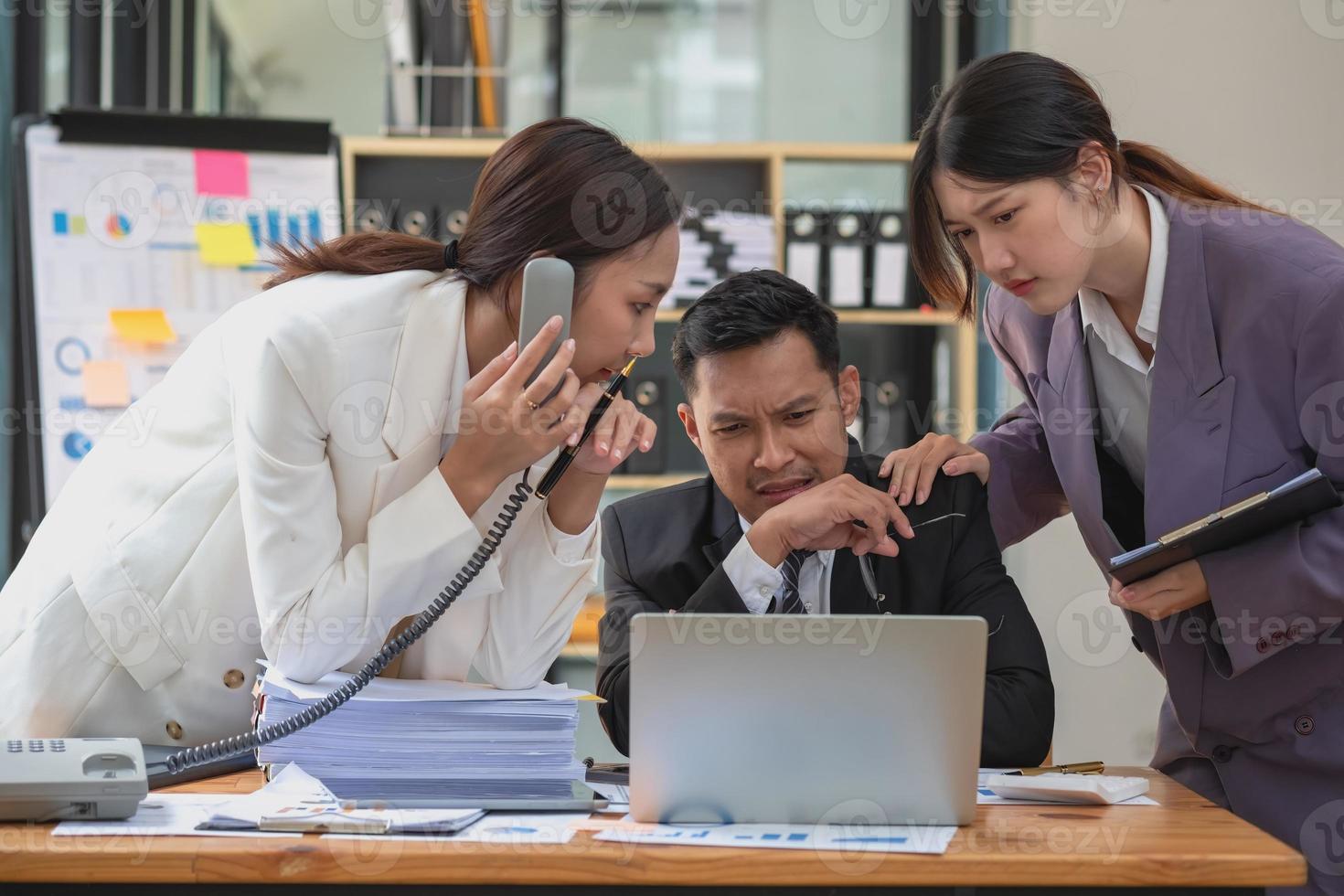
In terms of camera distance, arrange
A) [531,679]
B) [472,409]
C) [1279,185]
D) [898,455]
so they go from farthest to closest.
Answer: [1279,185] → [898,455] → [531,679] → [472,409]

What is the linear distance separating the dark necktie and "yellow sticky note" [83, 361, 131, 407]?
1970 mm

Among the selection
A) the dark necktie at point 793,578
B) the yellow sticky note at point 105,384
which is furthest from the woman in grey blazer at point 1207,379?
the yellow sticky note at point 105,384

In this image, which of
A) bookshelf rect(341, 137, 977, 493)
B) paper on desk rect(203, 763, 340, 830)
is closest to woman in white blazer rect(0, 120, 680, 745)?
paper on desk rect(203, 763, 340, 830)

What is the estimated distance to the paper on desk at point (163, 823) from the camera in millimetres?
1074

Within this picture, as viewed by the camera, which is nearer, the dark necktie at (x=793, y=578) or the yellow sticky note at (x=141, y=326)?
the dark necktie at (x=793, y=578)

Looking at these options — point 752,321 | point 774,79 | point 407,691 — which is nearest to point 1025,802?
point 407,691

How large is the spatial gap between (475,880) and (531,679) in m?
0.45

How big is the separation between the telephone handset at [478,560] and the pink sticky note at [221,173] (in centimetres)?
A: 214

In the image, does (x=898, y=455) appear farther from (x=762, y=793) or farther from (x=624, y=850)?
(x=624, y=850)

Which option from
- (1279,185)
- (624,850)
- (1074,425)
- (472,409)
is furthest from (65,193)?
(1279,185)

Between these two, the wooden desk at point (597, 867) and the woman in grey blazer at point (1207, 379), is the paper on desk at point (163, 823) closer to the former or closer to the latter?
the wooden desk at point (597, 867)

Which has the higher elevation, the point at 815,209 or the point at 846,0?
the point at 846,0

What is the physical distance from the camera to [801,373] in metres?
1.96

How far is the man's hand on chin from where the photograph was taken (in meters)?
1.67
